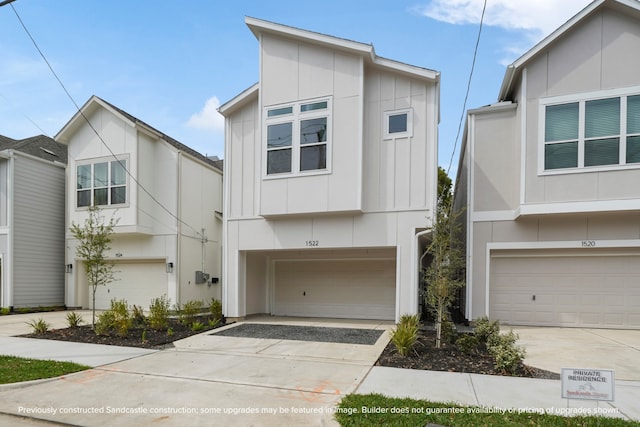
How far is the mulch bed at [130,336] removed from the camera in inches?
323

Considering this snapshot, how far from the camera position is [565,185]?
914cm

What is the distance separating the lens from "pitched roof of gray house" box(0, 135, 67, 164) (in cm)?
1508

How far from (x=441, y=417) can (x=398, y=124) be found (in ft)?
24.4

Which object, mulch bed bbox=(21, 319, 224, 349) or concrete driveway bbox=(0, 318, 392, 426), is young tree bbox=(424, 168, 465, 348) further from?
mulch bed bbox=(21, 319, 224, 349)

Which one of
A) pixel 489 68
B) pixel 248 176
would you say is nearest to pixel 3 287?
pixel 248 176

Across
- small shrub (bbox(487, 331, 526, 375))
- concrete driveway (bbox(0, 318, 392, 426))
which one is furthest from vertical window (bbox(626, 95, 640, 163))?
concrete driveway (bbox(0, 318, 392, 426))

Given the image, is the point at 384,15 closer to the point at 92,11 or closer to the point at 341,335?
the point at 92,11

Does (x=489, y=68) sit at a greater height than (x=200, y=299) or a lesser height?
greater

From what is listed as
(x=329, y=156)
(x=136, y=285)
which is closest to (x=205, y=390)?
(x=329, y=156)

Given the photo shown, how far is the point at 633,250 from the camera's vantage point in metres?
9.29

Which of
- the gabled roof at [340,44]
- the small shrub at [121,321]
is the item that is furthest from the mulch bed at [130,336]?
the gabled roof at [340,44]

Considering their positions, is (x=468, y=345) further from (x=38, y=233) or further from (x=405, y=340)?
(x=38, y=233)

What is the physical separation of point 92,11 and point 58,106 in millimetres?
4359

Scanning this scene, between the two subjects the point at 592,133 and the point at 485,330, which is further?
the point at 592,133
